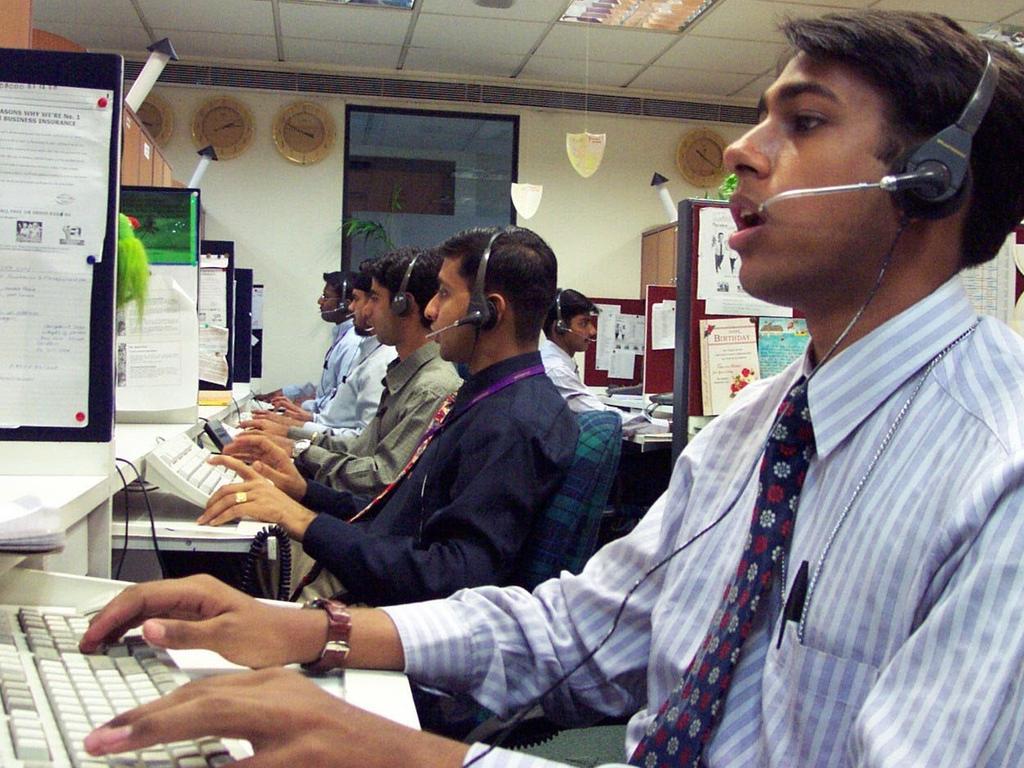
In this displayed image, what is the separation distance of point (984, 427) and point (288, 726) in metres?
0.51

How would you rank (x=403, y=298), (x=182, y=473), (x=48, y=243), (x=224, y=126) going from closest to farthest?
(x=48, y=243) < (x=182, y=473) < (x=403, y=298) < (x=224, y=126)

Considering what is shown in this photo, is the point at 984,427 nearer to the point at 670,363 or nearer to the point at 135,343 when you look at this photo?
the point at 135,343

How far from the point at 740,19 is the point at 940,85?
4.96 metres

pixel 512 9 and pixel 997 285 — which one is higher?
pixel 512 9

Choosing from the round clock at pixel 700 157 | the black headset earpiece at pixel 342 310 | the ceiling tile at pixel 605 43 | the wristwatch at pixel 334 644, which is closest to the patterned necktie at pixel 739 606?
the wristwatch at pixel 334 644

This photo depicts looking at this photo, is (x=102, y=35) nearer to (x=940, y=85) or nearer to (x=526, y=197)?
(x=526, y=197)

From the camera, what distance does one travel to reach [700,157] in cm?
710

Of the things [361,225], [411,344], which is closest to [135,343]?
[411,344]

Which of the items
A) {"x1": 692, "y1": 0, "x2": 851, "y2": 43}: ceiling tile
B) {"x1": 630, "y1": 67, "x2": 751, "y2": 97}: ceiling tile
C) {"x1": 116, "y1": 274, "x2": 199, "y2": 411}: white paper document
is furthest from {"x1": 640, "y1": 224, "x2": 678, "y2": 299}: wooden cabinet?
{"x1": 116, "y1": 274, "x2": 199, "y2": 411}: white paper document

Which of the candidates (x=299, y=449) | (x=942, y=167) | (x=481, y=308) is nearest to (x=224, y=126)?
(x=299, y=449)

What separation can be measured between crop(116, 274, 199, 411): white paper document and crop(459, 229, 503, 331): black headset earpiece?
34.2 inches

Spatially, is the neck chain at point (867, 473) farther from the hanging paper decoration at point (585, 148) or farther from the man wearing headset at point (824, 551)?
the hanging paper decoration at point (585, 148)

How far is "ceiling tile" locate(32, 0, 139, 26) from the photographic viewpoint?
527 cm

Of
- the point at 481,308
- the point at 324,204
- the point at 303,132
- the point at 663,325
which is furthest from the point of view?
the point at 324,204
